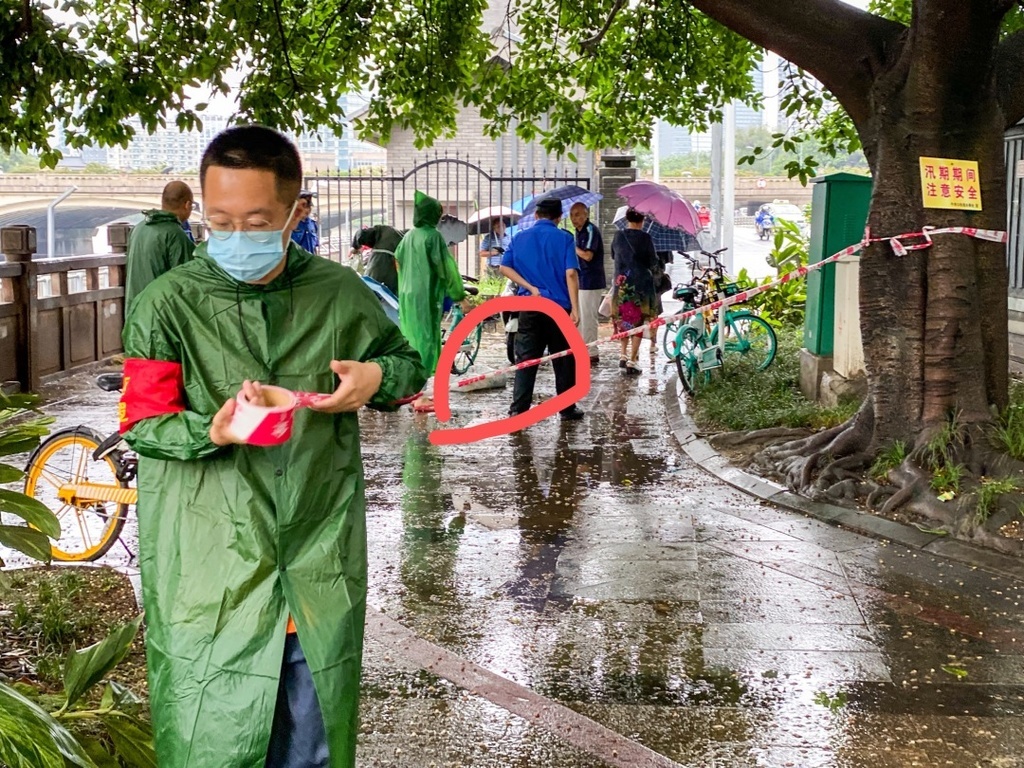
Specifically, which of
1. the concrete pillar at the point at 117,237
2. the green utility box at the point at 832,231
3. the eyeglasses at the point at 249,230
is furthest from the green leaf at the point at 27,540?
the concrete pillar at the point at 117,237

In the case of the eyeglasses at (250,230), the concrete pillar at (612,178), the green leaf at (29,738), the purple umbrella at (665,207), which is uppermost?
the concrete pillar at (612,178)

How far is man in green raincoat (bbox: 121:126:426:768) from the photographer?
2652mm

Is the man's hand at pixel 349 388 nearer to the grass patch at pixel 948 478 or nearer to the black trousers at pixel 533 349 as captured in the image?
the grass patch at pixel 948 478

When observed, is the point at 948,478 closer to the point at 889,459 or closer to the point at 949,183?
the point at 889,459

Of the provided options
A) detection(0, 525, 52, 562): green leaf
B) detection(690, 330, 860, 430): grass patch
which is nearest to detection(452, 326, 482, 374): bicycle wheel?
detection(690, 330, 860, 430): grass patch

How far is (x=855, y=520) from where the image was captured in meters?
7.23

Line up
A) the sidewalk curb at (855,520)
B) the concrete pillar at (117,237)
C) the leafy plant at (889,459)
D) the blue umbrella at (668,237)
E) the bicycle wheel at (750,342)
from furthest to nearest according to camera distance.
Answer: the blue umbrella at (668,237)
the concrete pillar at (117,237)
the bicycle wheel at (750,342)
the leafy plant at (889,459)
the sidewalk curb at (855,520)

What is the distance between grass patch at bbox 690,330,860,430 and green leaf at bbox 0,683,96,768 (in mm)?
7516

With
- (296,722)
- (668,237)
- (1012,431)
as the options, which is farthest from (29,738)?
(668,237)

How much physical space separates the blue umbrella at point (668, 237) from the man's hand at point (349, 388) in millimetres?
13891

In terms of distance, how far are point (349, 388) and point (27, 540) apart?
1747 millimetres

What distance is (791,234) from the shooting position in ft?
59.0

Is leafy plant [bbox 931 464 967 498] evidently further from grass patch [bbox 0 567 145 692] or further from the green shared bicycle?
grass patch [bbox 0 567 145 692]

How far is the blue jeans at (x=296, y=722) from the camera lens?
272 cm
